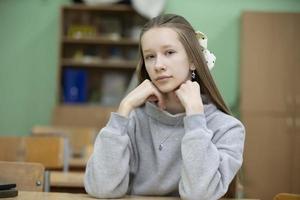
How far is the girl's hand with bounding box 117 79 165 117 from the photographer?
162 cm

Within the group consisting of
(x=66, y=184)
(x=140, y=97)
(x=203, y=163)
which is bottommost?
(x=66, y=184)

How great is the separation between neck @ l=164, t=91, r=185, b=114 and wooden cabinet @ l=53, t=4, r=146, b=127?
12.1ft

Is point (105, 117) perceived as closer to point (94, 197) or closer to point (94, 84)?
point (94, 84)

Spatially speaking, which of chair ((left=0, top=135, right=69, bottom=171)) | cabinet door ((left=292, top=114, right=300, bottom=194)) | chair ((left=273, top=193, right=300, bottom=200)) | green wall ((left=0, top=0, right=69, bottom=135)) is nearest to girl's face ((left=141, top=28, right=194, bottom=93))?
chair ((left=273, top=193, right=300, bottom=200))

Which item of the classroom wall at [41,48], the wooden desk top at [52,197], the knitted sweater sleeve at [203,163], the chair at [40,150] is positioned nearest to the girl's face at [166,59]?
the knitted sweater sleeve at [203,163]

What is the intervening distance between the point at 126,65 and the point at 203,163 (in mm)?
4036

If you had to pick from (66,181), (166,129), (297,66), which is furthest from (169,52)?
(297,66)

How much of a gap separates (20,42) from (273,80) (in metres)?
2.91

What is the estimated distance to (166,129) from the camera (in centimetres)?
167

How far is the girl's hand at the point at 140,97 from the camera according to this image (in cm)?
162

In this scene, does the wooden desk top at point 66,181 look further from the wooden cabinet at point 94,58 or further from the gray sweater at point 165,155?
the wooden cabinet at point 94,58

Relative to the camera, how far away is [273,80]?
5.38 m

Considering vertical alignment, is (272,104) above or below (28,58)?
below

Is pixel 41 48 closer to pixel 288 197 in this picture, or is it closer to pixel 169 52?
pixel 169 52
